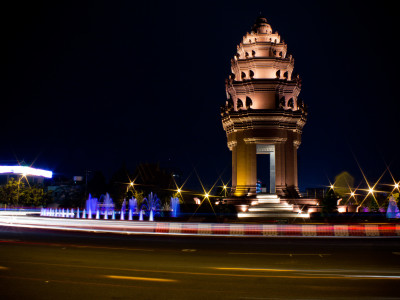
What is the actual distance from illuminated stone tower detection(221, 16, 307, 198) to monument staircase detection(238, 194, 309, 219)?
98 cm

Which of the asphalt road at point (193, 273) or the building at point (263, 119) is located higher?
the building at point (263, 119)

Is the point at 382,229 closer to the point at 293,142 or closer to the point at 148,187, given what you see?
the point at 293,142

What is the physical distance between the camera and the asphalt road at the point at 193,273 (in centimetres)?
779

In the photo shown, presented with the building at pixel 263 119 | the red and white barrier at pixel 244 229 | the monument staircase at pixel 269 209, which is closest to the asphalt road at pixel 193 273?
the red and white barrier at pixel 244 229

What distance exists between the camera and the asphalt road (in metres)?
7.79

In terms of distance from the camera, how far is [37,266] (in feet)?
34.8

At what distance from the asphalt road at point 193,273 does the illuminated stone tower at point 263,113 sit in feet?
71.1

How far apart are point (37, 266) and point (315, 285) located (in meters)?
6.83

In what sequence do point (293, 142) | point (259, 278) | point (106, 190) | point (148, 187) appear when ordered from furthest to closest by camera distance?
point (106, 190) < point (148, 187) < point (293, 142) < point (259, 278)

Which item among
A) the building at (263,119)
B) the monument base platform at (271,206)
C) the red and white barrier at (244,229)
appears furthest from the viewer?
the building at (263,119)

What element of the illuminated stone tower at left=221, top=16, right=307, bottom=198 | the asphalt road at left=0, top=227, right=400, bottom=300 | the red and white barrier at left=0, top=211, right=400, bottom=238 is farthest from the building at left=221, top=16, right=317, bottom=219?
the asphalt road at left=0, top=227, right=400, bottom=300

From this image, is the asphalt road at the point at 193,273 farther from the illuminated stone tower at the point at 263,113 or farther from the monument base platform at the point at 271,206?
the illuminated stone tower at the point at 263,113

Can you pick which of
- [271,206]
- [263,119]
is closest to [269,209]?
[271,206]

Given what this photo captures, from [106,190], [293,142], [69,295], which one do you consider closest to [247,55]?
[293,142]
